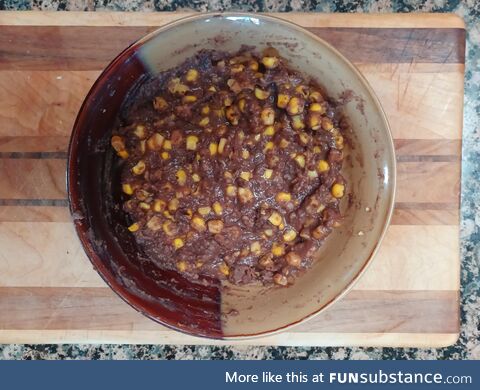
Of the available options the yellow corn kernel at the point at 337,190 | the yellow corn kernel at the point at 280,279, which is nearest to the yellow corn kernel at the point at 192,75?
the yellow corn kernel at the point at 337,190

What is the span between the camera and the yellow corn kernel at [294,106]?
1629 millimetres

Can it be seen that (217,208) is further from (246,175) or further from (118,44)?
(118,44)

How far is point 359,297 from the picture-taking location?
1.89 metres

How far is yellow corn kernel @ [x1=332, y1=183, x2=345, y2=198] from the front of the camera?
5.53 feet

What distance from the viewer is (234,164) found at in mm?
1652

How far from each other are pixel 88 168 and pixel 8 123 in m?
0.47

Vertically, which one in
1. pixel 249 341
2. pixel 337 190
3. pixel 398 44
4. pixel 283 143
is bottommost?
pixel 249 341

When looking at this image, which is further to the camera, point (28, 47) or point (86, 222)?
point (28, 47)

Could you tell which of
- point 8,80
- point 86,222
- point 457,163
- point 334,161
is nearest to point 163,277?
point 86,222

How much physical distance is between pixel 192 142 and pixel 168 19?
474 millimetres

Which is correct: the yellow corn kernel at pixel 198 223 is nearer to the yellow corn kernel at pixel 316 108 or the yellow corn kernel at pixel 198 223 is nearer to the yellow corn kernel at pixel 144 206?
the yellow corn kernel at pixel 144 206

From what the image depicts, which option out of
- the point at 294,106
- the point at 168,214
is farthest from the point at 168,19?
the point at 168,214

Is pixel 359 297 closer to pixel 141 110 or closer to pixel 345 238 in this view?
pixel 345 238

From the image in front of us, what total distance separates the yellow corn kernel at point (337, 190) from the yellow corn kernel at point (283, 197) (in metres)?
0.14
